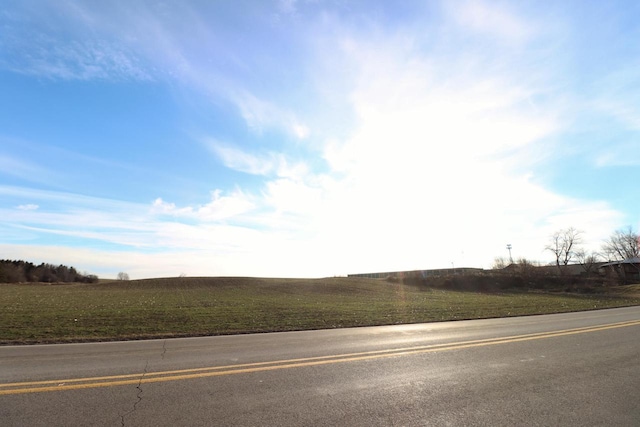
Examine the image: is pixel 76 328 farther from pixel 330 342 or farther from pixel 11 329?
pixel 330 342

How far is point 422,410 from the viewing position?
5137 mm

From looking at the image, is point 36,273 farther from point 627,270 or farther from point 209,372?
point 627,270

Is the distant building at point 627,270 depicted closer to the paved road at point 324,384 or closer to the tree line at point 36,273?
the paved road at point 324,384

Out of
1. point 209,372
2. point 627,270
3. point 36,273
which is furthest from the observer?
point 36,273

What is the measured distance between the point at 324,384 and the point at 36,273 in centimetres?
16190

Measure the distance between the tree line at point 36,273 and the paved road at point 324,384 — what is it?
5070 inches

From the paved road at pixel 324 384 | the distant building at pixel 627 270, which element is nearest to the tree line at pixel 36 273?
the paved road at pixel 324 384

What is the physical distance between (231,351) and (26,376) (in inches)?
162

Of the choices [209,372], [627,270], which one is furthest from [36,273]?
[627,270]

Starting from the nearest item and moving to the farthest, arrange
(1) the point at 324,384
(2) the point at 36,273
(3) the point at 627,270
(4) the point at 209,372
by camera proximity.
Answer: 1. (1) the point at 324,384
2. (4) the point at 209,372
3. (3) the point at 627,270
4. (2) the point at 36,273

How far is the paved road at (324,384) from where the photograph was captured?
491 centimetres

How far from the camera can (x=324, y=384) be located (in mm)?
6340

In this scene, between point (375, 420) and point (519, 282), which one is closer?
point (375, 420)

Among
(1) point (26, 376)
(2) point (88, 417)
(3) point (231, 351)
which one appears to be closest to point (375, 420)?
(2) point (88, 417)
